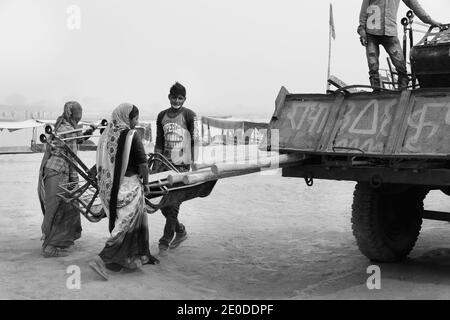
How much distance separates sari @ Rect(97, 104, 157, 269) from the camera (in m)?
4.78

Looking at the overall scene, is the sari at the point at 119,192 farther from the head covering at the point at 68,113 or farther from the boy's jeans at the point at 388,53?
the boy's jeans at the point at 388,53

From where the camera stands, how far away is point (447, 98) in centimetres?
428

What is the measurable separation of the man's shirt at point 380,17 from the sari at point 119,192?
8.82 ft

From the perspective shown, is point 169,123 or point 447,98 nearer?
point 447,98

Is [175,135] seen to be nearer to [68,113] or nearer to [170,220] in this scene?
[170,220]

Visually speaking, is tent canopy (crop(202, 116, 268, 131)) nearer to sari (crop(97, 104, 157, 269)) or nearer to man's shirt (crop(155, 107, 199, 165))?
man's shirt (crop(155, 107, 199, 165))

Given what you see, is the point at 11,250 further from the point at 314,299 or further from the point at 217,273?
the point at 314,299

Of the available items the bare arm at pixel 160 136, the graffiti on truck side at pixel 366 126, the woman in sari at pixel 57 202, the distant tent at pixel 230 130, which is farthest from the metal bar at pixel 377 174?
the distant tent at pixel 230 130

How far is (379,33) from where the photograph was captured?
19.6 ft

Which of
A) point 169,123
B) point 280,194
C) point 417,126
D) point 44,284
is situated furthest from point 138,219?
point 280,194

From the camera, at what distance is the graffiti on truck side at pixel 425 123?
4.21 meters

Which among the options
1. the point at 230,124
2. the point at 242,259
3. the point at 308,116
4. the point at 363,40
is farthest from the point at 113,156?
the point at 230,124

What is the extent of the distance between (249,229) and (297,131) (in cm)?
312
